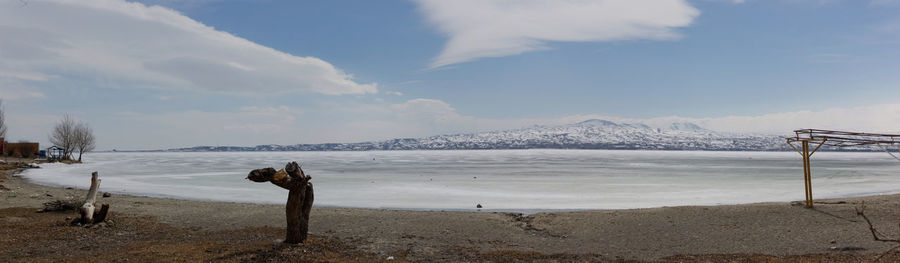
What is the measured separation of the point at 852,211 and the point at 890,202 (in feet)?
9.08

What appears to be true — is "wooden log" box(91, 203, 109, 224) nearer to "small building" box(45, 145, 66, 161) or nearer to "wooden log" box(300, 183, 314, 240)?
"wooden log" box(300, 183, 314, 240)

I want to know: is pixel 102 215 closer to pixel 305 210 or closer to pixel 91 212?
pixel 91 212

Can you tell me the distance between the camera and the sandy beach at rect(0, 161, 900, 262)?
371 inches

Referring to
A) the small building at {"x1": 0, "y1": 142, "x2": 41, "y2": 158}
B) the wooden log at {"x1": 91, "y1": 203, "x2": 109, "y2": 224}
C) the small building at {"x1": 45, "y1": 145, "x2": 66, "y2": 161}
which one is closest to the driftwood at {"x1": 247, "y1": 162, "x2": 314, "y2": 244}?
the wooden log at {"x1": 91, "y1": 203, "x2": 109, "y2": 224}

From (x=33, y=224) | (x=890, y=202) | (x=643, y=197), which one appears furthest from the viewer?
(x=643, y=197)

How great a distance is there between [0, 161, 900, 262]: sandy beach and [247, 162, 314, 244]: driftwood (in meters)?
0.32

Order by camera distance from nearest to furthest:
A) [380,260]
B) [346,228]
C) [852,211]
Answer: [380,260]
[346,228]
[852,211]

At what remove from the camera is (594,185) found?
26828 mm

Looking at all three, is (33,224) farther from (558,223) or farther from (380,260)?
(558,223)

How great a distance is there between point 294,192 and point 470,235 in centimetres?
439

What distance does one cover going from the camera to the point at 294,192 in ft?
30.6

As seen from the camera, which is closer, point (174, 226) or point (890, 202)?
point (174, 226)

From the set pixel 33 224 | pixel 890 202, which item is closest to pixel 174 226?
pixel 33 224

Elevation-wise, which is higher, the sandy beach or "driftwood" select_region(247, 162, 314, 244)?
"driftwood" select_region(247, 162, 314, 244)
